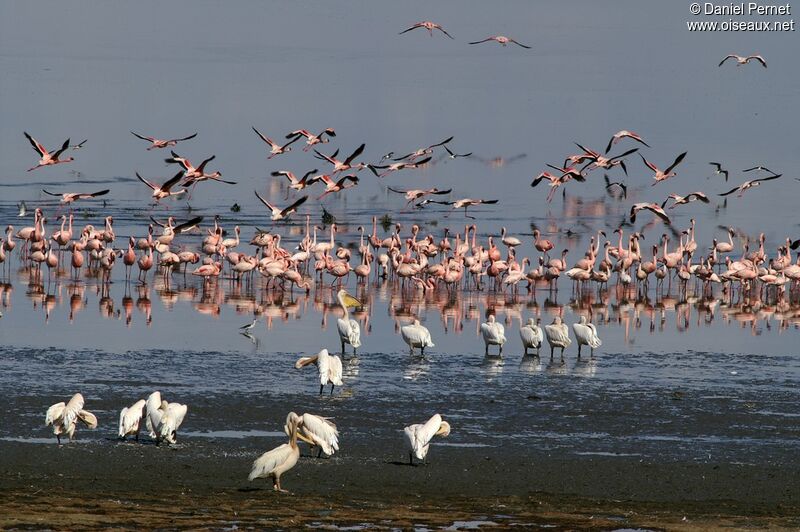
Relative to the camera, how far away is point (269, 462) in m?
11.1

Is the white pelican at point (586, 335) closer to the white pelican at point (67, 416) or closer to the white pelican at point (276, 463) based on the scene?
the white pelican at point (67, 416)

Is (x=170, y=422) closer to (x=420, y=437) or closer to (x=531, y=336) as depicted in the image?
(x=420, y=437)

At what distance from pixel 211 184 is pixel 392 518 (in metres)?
39.4

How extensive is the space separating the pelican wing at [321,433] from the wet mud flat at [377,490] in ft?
0.58

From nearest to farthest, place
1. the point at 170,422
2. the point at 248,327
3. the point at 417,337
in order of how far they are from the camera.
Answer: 1. the point at 170,422
2. the point at 417,337
3. the point at 248,327

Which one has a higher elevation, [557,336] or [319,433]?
[557,336]

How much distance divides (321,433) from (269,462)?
3.42 feet

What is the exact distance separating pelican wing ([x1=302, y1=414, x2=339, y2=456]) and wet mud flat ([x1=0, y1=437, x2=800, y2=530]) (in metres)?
0.18

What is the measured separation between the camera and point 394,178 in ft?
177

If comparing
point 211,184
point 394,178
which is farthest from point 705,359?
point 394,178

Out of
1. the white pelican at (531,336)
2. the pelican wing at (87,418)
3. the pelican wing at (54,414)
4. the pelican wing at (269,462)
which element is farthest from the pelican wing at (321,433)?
the white pelican at (531,336)

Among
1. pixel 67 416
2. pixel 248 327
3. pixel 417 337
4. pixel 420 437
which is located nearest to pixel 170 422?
pixel 67 416

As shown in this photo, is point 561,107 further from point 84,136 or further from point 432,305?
point 432,305

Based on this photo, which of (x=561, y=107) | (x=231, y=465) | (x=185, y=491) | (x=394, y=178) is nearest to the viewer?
(x=185, y=491)
